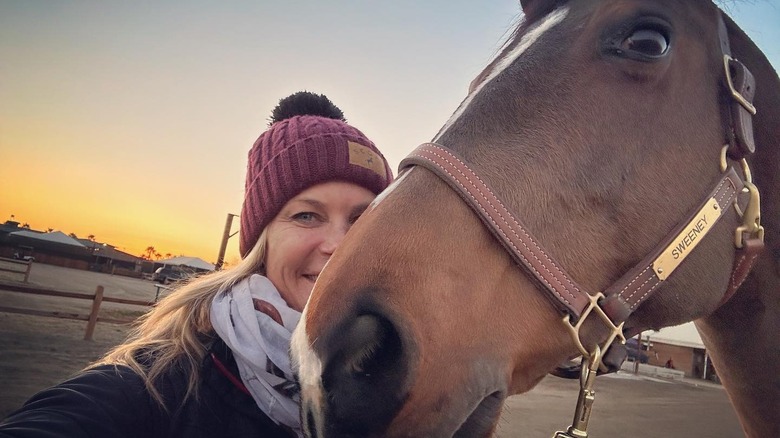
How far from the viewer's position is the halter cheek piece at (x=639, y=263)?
4.23 ft

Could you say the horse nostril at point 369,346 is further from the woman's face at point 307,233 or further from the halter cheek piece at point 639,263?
the woman's face at point 307,233

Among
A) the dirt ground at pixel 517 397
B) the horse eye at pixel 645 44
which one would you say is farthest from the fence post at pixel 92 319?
the horse eye at pixel 645 44

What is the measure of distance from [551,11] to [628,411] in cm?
1376

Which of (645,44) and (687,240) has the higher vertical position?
(645,44)

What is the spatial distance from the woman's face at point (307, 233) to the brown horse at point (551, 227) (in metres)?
0.95

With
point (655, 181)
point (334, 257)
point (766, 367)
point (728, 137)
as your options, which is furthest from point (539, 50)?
point (766, 367)

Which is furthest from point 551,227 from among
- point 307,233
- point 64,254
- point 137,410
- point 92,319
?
point 64,254

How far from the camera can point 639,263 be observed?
1.42 metres

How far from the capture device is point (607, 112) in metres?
1.46

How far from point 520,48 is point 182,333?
1798 mm

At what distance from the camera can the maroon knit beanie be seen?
7.63ft

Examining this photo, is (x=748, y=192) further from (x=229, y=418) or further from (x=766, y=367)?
(x=229, y=418)

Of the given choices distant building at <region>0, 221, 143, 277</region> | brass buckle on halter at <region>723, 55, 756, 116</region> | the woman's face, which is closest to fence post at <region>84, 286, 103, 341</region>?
the woman's face

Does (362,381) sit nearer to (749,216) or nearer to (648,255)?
(648,255)
